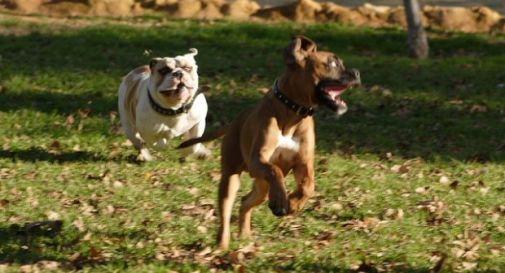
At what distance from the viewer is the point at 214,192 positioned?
9.84m

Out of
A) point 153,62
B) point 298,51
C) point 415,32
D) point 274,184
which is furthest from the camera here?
point 415,32

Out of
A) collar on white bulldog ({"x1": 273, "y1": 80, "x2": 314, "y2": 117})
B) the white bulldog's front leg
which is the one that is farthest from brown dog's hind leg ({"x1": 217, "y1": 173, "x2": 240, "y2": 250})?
the white bulldog's front leg

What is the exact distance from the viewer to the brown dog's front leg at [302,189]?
23.9 feet

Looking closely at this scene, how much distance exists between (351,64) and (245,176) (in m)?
8.17

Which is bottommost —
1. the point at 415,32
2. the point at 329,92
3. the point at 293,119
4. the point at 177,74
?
the point at 415,32

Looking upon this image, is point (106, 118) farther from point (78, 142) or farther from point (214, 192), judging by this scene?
point (214, 192)

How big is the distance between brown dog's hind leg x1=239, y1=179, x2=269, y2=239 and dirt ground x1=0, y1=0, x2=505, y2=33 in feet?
46.2

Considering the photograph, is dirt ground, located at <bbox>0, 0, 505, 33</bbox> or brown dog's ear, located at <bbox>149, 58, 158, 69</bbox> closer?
brown dog's ear, located at <bbox>149, 58, 158, 69</bbox>

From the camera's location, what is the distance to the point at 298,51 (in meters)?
7.36

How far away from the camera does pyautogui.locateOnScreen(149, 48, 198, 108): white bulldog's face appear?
10.1 m

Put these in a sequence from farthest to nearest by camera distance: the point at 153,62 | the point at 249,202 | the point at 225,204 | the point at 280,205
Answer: the point at 153,62 → the point at 249,202 → the point at 225,204 → the point at 280,205

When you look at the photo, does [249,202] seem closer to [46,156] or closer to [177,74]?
[177,74]

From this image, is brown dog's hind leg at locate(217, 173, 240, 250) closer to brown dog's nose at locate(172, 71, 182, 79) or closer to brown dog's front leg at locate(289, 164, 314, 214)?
brown dog's front leg at locate(289, 164, 314, 214)

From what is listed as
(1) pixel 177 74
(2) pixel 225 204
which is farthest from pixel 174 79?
(2) pixel 225 204
